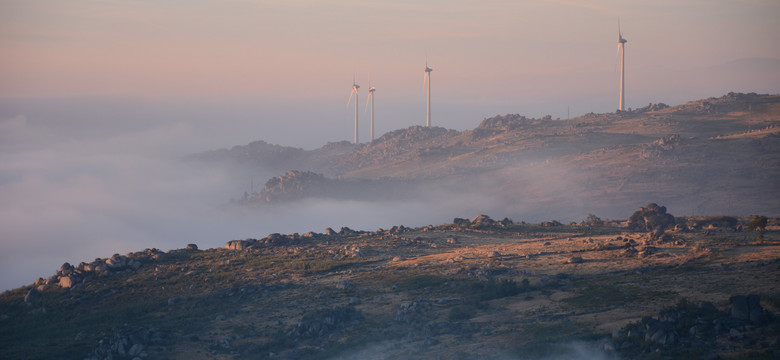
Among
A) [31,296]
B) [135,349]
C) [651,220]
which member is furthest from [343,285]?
[651,220]

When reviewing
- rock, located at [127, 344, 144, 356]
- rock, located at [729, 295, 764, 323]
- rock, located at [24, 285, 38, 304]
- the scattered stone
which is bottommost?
rock, located at [127, 344, 144, 356]

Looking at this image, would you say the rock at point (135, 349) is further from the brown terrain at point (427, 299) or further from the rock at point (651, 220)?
the rock at point (651, 220)

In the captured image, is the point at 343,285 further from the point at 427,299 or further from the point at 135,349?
the point at 135,349

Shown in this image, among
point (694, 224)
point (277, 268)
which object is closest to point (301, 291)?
point (277, 268)

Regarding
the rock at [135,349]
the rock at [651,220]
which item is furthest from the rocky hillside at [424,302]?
the rock at [651,220]

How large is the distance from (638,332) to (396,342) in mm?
16687

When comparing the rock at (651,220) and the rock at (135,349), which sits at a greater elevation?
the rock at (651,220)

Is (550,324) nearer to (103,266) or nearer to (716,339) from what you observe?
(716,339)

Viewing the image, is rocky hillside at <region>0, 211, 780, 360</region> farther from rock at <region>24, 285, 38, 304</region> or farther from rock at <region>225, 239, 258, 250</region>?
rock at <region>225, 239, 258, 250</region>

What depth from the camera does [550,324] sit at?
49781mm

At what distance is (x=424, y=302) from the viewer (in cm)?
5828

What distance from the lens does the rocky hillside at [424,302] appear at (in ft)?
147

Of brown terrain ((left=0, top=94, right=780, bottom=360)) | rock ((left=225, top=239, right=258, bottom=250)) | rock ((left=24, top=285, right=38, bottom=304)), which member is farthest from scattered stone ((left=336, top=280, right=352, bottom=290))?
rock ((left=24, top=285, right=38, bottom=304))

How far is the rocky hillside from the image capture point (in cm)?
4469
